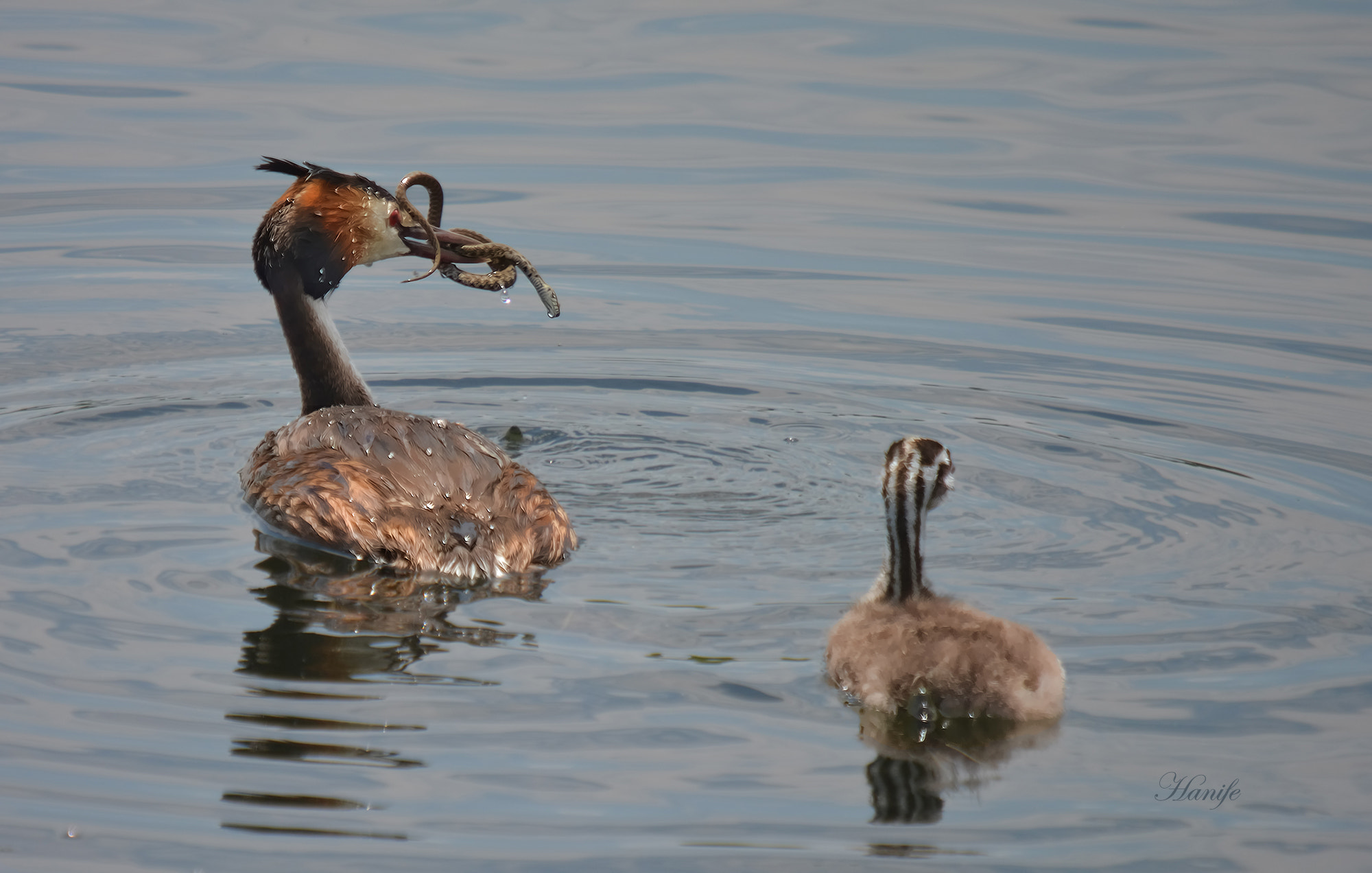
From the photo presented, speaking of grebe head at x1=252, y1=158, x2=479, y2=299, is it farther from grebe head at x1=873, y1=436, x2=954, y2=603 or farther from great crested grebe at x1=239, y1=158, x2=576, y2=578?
grebe head at x1=873, y1=436, x2=954, y2=603

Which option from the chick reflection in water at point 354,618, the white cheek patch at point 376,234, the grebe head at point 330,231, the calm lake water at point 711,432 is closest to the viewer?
the calm lake water at point 711,432

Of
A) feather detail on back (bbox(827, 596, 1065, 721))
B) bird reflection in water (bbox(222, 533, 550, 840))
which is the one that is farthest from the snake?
feather detail on back (bbox(827, 596, 1065, 721))

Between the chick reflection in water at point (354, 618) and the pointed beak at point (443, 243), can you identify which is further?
the pointed beak at point (443, 243)

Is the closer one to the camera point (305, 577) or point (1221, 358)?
point (305, 577)

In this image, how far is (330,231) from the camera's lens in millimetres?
8141

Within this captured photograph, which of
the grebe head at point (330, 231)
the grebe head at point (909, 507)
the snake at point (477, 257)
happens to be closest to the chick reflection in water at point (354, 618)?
the grebe head at point (909, 507)

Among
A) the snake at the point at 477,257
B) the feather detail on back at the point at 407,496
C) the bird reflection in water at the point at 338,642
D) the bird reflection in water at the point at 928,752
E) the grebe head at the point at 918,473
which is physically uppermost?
the snake at the point at 477,257

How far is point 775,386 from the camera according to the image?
9344 millimetres

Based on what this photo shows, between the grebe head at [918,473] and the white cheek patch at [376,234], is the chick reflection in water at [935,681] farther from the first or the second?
the white cheek patch at [376,234]

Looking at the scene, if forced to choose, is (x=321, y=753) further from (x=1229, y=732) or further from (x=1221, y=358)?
(x=1221, y=358)

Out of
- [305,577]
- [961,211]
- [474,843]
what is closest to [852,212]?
[961,211]

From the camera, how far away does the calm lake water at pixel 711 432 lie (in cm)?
487

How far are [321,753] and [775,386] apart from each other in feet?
15.6

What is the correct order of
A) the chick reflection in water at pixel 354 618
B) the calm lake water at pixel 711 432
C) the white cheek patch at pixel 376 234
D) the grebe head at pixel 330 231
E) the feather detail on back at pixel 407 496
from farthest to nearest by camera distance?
Result: 1. the white cheek patch at pixel 376 234
2. the grebe head at pixel 330 231
3. the feather detail on back at pixel 407 496
4. the chick reflection in water at pixel 354 618
5. the calm lake water at pixel 711 432
